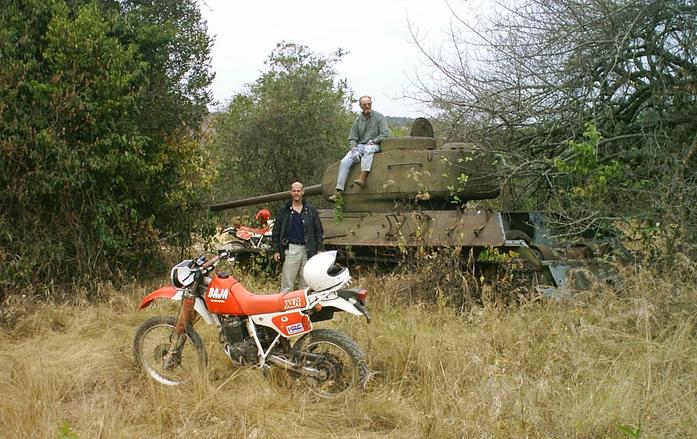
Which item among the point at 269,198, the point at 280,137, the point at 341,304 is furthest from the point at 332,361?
the point at 280,137

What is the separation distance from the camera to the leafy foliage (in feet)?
27.7

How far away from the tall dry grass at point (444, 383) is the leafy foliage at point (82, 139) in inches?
78.2

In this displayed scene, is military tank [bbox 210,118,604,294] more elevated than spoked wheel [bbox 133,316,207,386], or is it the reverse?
military tank [bbox 210,118,604,294]

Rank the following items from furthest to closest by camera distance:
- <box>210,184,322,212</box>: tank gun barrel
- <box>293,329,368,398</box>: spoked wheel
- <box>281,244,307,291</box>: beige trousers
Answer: <box>210,184,322,212</box>: tank gun barrel → <box>281,244,307,291</box>: beige trousers → <box>293,329,368,398</box>: spoked wheel

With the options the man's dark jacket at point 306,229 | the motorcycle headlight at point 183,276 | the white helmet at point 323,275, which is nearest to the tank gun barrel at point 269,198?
the man's dark jacket at point 306,229

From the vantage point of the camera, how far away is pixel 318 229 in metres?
8.41

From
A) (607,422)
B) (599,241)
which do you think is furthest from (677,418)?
(599,241)

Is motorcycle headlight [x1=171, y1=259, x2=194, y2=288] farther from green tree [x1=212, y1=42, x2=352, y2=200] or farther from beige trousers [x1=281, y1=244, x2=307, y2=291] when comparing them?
green tree [x1=212, y1=42, x2=352, y2=200]

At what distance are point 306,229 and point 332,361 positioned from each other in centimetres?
317

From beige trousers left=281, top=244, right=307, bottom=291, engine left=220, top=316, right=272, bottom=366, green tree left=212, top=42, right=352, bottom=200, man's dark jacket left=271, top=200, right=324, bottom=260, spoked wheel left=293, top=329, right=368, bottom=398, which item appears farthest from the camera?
green tree left=212, top=42, right=352, bottom=200

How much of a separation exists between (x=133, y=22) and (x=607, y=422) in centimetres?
777

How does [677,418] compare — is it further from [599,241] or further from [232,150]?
[232,150]

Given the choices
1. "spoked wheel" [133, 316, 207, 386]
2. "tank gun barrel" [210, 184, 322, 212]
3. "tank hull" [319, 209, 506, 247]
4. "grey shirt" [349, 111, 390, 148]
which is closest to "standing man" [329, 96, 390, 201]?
"grey shirt" [349, 111, 390, 148]

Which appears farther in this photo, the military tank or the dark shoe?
the dark shoe
